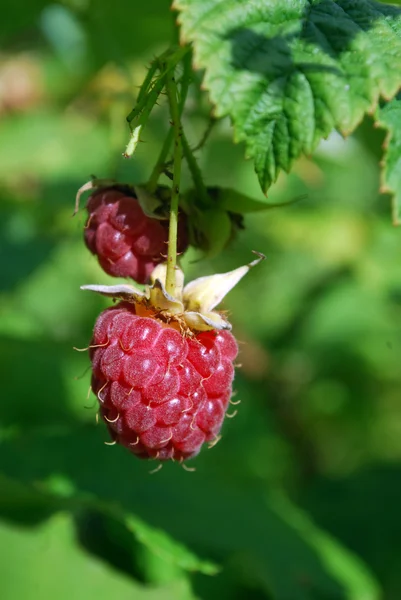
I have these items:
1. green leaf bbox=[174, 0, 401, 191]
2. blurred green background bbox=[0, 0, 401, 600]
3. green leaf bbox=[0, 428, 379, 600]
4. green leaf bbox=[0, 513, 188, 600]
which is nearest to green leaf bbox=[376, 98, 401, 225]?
green leaf bbox=[174, 0, 401, 191]

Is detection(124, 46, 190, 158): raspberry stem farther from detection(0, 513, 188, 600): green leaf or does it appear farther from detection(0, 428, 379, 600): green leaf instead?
detection(0, 513, 188, 600): green leaf

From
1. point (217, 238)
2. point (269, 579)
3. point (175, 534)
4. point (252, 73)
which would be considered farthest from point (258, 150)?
point (269, 579)

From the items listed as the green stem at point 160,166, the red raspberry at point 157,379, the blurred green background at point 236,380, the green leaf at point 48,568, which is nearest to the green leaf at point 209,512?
the blurred green background at point 236,380

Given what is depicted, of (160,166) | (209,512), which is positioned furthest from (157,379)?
(209,512)

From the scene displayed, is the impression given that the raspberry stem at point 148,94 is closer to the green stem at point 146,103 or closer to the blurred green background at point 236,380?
the green stem at point 146,103

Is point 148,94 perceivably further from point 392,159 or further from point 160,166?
point 392,159
